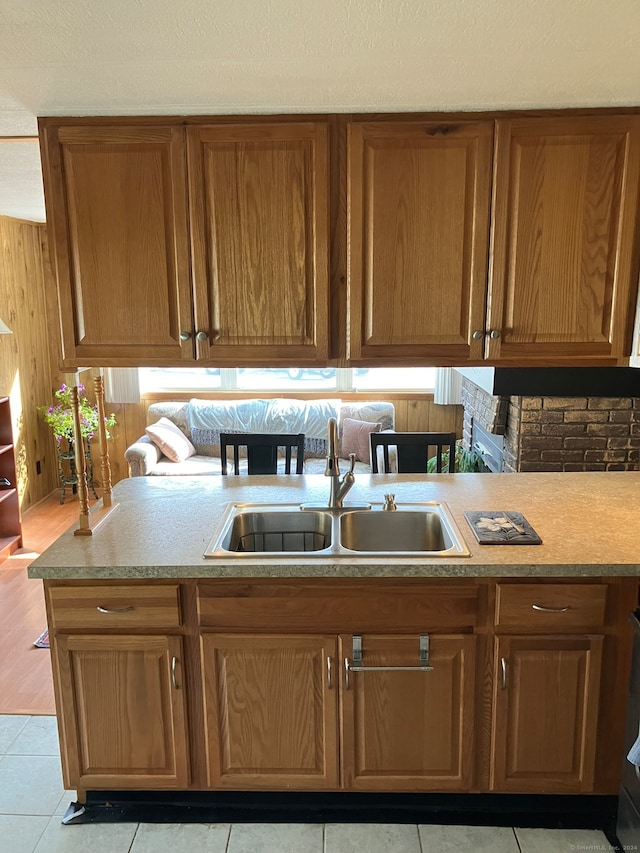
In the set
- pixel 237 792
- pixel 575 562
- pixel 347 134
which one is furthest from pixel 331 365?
pixel 237 792

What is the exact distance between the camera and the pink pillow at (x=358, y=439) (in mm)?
5168

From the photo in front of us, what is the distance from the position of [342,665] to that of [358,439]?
330cm

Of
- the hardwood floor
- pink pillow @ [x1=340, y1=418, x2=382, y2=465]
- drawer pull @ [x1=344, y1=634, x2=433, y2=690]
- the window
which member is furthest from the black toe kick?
the window

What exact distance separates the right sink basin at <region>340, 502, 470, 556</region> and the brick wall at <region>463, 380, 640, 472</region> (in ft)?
3.57

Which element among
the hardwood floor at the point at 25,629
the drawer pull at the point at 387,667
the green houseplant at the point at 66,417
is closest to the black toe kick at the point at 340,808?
the drawer pull at the point at 387,667

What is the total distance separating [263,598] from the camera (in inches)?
75.8

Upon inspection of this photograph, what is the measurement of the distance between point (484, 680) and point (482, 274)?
4.19 ft

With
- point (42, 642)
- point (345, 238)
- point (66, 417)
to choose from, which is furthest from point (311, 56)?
point (66, 417)

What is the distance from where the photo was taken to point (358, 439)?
17.0ft

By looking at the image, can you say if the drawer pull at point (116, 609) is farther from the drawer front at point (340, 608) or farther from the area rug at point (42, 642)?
the area rug at point (42, 642)

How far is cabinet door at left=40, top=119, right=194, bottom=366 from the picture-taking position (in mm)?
1960

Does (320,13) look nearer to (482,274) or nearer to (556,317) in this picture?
(482,274)

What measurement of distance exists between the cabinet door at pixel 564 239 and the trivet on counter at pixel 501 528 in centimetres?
55

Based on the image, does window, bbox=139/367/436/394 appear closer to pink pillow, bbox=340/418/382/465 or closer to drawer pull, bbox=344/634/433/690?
pink pillow, bbox=340/418/382/465
